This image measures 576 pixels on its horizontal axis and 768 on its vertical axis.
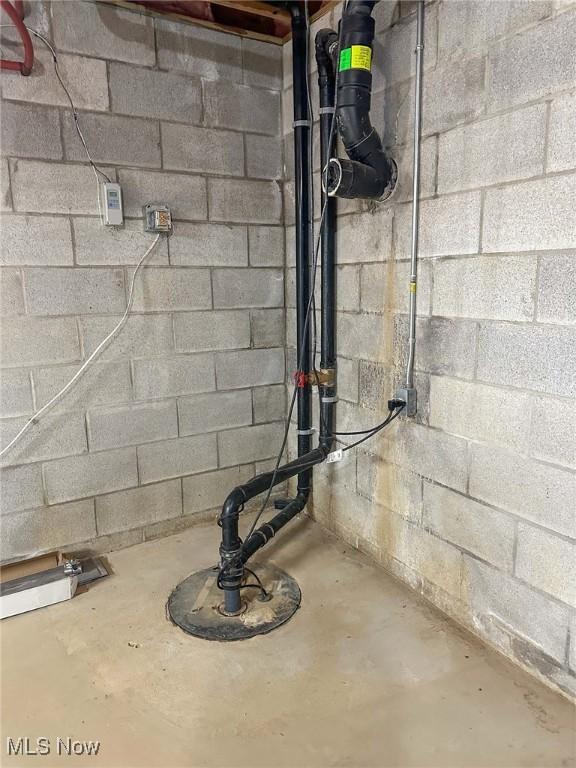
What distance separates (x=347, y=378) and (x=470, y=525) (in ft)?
2.83

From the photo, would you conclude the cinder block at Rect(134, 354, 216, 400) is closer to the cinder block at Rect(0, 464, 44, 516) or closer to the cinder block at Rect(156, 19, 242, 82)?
the cinder block at Rect(0, 464, 44, 516)

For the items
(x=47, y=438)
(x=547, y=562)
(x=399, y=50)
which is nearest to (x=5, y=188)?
(x=47, y=438)

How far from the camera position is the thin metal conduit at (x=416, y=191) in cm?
182

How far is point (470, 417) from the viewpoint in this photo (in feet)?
5.98

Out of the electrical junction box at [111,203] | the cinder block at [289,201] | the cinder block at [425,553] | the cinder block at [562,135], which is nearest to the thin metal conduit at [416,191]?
the cinder block at [562,135]

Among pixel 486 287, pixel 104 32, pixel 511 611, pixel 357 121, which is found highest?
pixel 104 32

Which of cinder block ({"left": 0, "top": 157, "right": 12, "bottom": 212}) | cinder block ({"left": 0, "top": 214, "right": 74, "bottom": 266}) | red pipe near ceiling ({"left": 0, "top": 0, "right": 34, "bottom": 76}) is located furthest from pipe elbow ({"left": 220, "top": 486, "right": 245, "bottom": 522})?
red pipe near ceiling ({"left": 0, "top": 0, "right": 34, "bottom": 76})

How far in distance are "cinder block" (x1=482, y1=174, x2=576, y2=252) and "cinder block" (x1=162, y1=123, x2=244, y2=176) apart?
4.41 ft

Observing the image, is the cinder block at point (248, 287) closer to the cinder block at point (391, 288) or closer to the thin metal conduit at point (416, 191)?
the cinder block at point (391, 288)

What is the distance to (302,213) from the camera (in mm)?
2488

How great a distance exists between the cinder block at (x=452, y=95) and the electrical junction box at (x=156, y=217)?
1142 millimetres

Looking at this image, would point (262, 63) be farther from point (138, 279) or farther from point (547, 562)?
point (547, 562)

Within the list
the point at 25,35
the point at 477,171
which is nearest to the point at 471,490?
the point at 477,171

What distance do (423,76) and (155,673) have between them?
7.37 ft
